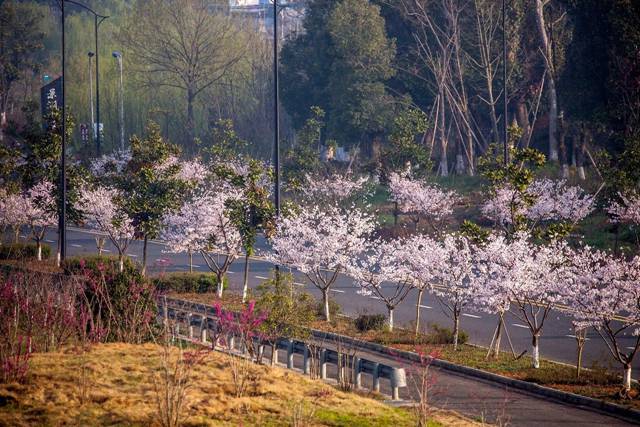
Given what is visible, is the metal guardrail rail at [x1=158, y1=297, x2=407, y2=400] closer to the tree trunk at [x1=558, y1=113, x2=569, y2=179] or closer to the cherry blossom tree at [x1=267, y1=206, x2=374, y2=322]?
the cherry blossom tree at [x1=267, y1=206, x2=374, y2=322]

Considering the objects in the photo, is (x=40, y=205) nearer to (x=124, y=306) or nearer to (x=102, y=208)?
(x=102, y=208)

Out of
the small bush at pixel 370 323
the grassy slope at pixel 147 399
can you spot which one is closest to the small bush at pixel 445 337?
the small bush at pixel 370 323

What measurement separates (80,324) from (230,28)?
2676 inches

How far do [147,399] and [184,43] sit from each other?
222 ft

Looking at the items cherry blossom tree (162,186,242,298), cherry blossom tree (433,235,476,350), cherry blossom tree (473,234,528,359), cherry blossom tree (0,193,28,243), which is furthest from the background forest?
cherry blossom tree (473,234,528,359)

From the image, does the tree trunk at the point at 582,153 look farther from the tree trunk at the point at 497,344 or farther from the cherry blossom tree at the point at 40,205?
the tree trunk at the point at 497,344

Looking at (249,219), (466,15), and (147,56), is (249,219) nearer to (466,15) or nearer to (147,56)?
(466,15)

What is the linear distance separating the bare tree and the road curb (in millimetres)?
55706

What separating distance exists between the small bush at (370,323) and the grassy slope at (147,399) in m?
9.13

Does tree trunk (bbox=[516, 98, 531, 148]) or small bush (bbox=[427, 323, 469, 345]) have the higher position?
tree trunk (bbox=[516, 98, 531, 148])

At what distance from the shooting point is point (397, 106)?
6581 centimetres

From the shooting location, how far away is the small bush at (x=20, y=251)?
42.9m

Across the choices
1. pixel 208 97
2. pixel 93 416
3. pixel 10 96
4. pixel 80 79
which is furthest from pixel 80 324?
pixel 10 96

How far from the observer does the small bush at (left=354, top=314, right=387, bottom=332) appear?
28125 millimetres
